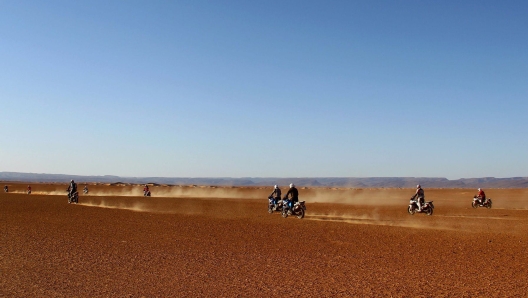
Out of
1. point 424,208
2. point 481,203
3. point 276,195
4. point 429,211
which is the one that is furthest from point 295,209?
point 481,203

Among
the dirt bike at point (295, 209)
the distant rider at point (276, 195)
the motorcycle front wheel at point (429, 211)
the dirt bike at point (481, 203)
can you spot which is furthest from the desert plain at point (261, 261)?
the dirt bike at point (481, 203)

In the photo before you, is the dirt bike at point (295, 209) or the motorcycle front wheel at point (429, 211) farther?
the motorcycle front wheel at point (429, 211)

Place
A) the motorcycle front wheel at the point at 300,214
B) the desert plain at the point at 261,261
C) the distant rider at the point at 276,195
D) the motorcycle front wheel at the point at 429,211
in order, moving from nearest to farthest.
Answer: the desert plain at the point at 261,261 → the motorcycle front wheel at the point at 300,214 → the distant rider at the point at 276,195 → the motorcycle front wheel at the point at 429,211

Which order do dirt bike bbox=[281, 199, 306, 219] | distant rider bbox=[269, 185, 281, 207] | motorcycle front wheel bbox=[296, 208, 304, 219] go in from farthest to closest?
1. distant rider bbox=[269, 185, 281, 207]
2. dirt bike bbox=[281, 199, 306, 219]
3. motorcycle front wheel bbox=[296, 208, 304, 219]

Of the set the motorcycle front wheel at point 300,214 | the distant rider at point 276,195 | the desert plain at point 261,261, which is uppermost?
the distant rider at point 276,195

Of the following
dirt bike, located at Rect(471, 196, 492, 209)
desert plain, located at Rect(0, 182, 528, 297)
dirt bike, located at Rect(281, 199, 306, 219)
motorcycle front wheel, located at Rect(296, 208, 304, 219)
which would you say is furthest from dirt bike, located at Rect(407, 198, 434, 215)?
dirt bike, located at Rect(471, 196, 492, 209)

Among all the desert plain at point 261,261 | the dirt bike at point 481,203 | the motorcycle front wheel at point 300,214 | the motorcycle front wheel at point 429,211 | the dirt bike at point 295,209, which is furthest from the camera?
the dirt bike at point 481,203

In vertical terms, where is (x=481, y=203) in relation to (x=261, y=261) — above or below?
above

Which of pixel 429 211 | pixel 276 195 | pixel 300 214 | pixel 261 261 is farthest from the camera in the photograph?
pixel 429 211

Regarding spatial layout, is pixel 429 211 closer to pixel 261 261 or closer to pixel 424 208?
pixel 424 208

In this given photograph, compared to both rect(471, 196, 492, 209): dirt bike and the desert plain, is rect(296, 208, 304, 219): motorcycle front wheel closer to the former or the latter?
the desert plain

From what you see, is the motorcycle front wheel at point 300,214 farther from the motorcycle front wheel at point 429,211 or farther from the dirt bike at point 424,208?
the motorcycle front wheel at point 429,211

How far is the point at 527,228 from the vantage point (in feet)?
68.7

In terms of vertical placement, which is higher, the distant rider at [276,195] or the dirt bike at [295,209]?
the distant rider at [276,195]
